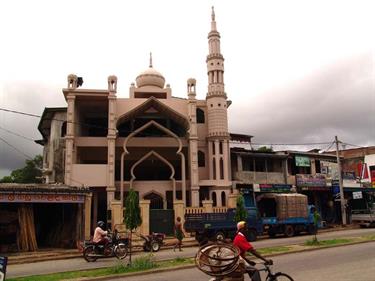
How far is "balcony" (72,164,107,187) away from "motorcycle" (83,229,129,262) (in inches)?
519

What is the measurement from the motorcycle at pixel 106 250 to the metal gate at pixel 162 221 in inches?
362

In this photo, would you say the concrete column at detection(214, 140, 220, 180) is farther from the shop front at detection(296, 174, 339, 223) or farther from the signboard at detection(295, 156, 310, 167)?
the signboard at detection(295, 156, 310, 167)

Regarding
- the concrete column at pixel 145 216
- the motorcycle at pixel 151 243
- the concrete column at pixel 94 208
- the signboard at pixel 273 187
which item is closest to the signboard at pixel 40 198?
the motorcycle at pixel 151 243

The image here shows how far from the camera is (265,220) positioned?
25.1 m

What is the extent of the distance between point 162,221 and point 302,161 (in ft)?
58.0

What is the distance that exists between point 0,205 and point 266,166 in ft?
79.2

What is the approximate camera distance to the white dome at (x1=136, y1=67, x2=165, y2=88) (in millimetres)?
36188

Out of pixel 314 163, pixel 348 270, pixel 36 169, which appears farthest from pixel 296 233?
pixel 36 169

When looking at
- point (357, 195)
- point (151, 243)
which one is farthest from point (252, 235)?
point (357, 195)

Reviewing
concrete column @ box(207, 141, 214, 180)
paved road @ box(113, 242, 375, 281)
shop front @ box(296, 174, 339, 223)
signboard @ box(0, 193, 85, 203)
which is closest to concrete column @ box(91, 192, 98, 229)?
concrete column @ box(207, 141, 214, 180)

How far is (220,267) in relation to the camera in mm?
6656

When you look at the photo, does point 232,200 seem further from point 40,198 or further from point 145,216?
point 40,198

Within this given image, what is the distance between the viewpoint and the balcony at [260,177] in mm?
34969

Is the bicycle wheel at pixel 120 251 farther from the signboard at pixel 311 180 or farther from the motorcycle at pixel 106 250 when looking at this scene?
the signboard at pixel 311 180
